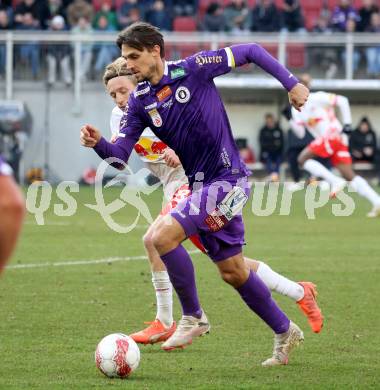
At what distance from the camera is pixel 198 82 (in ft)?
24.0

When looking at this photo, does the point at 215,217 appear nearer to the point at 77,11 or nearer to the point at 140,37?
the point at 140,37

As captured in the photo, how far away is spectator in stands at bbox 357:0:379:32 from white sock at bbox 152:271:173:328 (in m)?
23.3

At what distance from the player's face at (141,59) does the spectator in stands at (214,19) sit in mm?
23343

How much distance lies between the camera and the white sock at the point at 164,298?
322 inches

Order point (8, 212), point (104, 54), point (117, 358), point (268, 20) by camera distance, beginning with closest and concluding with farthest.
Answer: point (8, 212) < point (117, 358) < point (104, 54) < point (268, 20)

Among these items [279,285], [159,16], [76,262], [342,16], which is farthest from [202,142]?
[342,16]

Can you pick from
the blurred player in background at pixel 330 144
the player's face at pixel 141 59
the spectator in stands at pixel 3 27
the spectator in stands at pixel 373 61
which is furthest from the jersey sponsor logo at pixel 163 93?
the spectator in stands at pixel 373 61

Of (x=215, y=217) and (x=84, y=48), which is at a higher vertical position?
(x=215, y=217)

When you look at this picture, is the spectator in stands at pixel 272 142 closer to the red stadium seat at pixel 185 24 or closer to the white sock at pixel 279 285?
the red stadium seat at pixel 185 24

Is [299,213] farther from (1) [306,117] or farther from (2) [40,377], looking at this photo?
(2) [40,377]

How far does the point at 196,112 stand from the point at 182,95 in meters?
0.15

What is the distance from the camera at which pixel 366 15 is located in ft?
100

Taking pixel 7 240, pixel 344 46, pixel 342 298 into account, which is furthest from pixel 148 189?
pixel 7 240

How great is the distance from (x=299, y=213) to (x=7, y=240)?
17141mm
